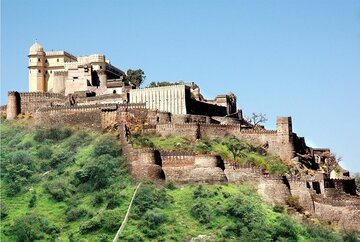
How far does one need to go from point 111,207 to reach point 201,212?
483 cm

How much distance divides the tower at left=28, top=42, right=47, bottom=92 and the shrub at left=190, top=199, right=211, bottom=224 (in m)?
24.1

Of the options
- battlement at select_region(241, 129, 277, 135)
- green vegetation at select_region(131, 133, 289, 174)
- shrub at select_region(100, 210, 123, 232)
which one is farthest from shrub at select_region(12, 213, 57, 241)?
battlement at select_region(241, 129, 277, 135)

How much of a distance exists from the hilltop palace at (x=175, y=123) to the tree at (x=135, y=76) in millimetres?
1532

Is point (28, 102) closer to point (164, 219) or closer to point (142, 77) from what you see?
point (142, 77)

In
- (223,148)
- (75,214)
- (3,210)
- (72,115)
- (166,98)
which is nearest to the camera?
(75,214)

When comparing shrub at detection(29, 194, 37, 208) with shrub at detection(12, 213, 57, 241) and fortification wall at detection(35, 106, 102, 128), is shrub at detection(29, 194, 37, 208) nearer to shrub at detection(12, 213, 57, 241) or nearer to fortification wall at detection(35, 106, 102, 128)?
shrub at detection(12, 213, 57, 241)

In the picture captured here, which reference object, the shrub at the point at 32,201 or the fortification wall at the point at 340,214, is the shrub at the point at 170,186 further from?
the fortification wall at the point at 340,214

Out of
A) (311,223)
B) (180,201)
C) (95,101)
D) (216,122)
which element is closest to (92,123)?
(95,101)

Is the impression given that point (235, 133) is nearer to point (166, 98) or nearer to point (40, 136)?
point (166, 98)

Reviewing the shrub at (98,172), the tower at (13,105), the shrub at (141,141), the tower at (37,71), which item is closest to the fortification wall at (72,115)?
the tower at (13,105)

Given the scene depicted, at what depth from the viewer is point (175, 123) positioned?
195 ft

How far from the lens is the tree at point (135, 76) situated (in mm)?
75562

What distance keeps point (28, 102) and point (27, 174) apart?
9900 millimetres

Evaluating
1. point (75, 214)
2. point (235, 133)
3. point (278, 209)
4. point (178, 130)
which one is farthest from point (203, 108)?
point (75, 214)
